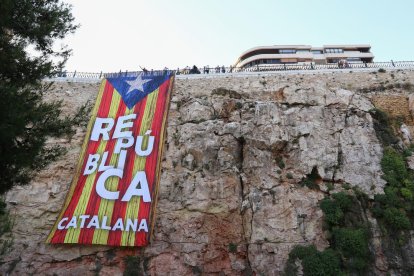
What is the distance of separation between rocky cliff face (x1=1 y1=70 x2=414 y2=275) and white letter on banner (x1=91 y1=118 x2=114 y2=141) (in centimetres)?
103

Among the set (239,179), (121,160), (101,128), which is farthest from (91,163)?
(239,179)

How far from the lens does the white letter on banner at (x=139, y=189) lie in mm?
13305

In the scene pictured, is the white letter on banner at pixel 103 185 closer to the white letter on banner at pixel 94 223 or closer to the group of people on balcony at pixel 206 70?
the white letter on banner at pixel 94 223

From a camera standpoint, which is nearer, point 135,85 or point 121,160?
point 121,160

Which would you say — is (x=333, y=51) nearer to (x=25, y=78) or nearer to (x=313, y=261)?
(x=313, y=261)

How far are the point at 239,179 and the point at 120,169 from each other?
511 cm

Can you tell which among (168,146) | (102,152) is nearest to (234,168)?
(168,146)

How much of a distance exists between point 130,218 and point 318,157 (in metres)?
8.37

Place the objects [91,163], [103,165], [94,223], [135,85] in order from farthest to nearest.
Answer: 1. [135,85]
2. [91,163]
3. [103,165]
4. [94,223]

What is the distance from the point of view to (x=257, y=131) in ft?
49.7

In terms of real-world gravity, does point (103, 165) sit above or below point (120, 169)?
above

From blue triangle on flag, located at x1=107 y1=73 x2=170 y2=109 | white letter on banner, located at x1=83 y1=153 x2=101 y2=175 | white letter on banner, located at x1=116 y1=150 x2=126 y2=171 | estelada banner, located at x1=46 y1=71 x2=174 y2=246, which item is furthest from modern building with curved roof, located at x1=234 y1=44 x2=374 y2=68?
white letter on banner, located at x1=83 y1=153 x2=101 y2=175

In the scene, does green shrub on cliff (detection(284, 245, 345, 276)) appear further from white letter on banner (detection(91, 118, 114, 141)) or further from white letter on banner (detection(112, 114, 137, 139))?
white letter on banner (detection(91, 118, 114, 141))

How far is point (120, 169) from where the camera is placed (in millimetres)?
14023
